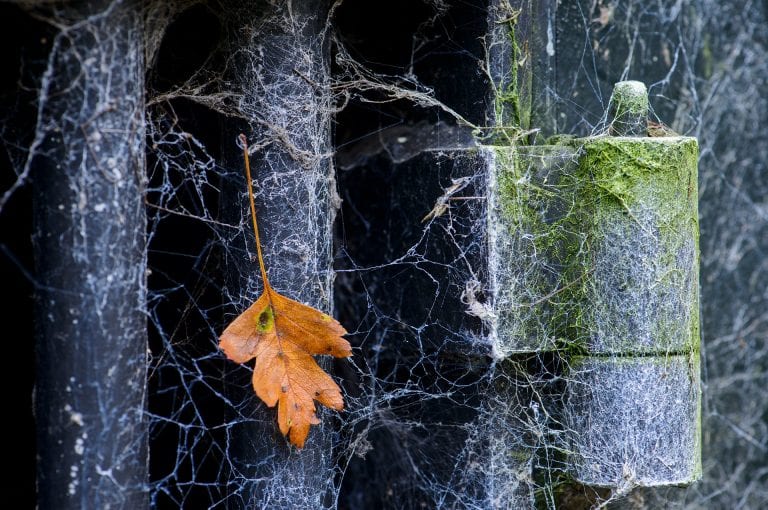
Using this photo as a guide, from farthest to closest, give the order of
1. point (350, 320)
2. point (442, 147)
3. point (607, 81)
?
point (350, 320), point (607, 81), point (442, 147)

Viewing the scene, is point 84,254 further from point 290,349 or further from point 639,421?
point 639,421

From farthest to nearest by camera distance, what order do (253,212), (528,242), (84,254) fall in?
(528,242) → (253,212) → (84,254)

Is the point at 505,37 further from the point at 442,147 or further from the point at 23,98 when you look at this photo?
the point at 23,98

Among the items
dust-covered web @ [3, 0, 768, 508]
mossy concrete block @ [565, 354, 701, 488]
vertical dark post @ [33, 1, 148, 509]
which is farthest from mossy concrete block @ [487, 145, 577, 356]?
vertical dark post @ [33, 1, 148, 509]

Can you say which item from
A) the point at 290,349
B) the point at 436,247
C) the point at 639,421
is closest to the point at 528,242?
the point at 436,247

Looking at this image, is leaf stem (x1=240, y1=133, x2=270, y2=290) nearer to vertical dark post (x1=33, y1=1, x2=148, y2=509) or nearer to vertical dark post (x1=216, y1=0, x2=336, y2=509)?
vertical dark post (x1=216, y1=0, x2=336, y2=509)

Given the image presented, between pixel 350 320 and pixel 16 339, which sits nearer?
pixel 16 339

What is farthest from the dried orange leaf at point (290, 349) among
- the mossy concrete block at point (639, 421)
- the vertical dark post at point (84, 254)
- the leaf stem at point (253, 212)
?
the mossy concrete block at point (639, 421)

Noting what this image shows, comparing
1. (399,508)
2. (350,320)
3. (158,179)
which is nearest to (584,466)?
(399,508)
